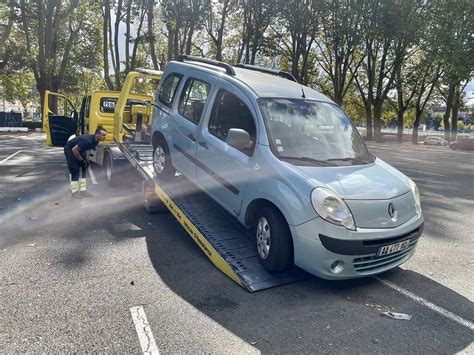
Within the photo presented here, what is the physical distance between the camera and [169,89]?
5746 millimetres

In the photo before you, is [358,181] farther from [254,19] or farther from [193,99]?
[254,19]

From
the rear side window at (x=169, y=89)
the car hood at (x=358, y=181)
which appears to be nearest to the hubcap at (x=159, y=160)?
the rear side window at (x=169, y=89)

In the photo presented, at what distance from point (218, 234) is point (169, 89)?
104 inches

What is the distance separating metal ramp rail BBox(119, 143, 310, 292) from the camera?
12.0 feet

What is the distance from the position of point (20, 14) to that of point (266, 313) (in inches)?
1020

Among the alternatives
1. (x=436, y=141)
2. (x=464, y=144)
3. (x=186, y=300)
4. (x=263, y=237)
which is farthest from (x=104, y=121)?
(x=436, y=141)

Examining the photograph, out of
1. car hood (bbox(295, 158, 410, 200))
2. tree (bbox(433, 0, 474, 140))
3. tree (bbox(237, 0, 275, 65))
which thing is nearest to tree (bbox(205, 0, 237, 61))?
tree (bbox(237, 0, 275, 65))

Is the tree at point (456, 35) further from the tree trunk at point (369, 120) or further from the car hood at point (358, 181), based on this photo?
the car hood at point (358, 181)

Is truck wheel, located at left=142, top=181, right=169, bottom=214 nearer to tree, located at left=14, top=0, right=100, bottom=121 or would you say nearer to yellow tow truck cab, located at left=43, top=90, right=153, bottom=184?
yellow tow truck cab, located at left=43, top=90, right=153, bottom=184

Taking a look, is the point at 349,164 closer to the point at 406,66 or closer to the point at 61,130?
the point at 61,130

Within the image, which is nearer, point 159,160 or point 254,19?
point 159,160

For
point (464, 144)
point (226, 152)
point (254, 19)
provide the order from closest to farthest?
point (226, 152)
point (254, 19)
point (464, 144)

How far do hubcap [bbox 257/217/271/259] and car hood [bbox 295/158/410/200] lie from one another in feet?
2.23

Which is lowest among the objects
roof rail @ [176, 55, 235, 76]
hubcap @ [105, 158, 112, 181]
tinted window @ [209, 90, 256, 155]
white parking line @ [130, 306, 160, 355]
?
white parking line @ [130, 306, 160, 355]
